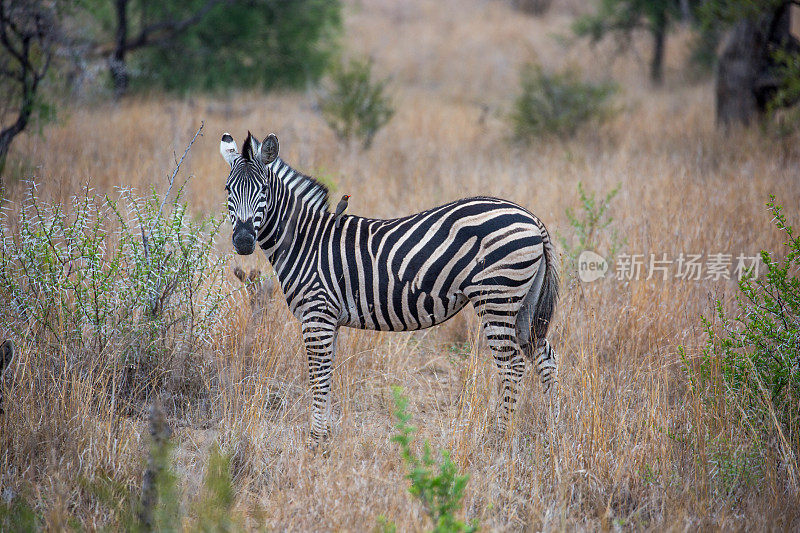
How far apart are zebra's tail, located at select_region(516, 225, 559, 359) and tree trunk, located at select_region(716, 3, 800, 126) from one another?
8.16m

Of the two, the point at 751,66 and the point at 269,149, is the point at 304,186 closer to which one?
the point at 269,149

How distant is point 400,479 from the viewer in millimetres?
3543

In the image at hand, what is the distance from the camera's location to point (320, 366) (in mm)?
4027

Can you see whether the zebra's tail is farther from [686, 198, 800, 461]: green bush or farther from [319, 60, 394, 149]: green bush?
[319, 60, 394, 149]: green bush

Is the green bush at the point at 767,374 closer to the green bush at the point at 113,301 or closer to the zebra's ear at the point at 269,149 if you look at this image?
the zebra's ear at the point at 269,149

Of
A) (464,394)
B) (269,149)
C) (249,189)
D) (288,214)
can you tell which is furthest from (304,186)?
(464,394)

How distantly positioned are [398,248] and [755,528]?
7.96 ft

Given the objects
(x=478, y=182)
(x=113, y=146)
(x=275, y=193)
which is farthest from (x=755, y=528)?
(x=113, y=146)

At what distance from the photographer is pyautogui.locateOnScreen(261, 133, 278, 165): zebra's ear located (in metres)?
3.87

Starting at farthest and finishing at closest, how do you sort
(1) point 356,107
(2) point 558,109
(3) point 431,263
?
A: (2) point 558,109 < (1) point 356,107 < (3) point 431,263

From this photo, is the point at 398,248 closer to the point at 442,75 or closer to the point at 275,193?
the point at 275,193

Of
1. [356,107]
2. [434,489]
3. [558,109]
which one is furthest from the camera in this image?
[558,109]

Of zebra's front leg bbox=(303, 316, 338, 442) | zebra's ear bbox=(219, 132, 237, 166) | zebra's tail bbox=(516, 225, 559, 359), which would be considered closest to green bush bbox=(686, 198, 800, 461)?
zebra's tail bbox=(516, 225, 559, 359)

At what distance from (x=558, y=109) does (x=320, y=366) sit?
27.8 ft
